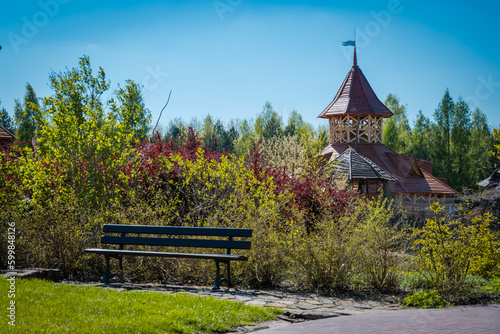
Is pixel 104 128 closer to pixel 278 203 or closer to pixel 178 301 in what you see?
pixel 278 203

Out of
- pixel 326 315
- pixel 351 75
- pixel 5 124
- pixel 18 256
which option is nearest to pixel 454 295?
pixel 326 315

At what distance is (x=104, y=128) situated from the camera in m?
10.3

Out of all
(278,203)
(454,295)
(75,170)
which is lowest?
(454,295)

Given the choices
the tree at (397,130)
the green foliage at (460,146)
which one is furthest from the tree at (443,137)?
the tree at (397,130)

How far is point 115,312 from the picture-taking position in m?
5.11

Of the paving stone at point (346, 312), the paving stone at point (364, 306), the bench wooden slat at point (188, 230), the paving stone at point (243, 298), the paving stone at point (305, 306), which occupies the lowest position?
the paving stone at point (364, 306)

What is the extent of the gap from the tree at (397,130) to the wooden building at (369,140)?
1910cm

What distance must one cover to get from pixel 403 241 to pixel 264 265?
104 inches

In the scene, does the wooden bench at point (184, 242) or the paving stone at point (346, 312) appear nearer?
the paving stone at point (346, 312)

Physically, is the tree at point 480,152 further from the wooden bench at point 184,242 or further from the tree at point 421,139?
the wooden bench at point 184,242

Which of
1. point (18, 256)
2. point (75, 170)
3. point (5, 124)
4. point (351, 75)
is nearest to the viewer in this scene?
point (18, 256)

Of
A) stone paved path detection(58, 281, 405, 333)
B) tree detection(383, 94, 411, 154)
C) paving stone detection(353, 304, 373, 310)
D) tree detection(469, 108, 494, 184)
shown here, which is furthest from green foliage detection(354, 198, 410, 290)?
tree detection(383, 94, 411, 154)

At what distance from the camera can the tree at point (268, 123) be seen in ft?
205

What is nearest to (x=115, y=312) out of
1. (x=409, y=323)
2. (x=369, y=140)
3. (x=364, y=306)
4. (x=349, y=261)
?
(x=409, y=323)
